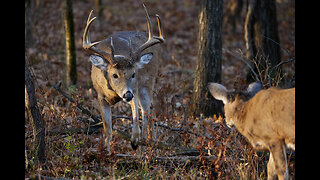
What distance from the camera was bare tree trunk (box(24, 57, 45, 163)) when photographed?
5.43m

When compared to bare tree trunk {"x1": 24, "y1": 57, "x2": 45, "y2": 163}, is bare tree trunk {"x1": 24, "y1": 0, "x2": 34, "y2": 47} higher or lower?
higher

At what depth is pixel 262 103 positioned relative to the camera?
474 centimetres

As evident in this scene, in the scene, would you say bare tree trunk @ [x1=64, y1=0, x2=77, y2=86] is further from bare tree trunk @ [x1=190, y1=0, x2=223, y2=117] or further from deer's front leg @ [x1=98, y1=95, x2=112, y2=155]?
deer's front leg @ [x1=98, y1=95, x2=112, y2=155]

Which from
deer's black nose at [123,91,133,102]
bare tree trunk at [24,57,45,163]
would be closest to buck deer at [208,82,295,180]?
deer's black nose at [123,91,133,102]

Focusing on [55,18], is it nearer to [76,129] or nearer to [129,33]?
[129,33]

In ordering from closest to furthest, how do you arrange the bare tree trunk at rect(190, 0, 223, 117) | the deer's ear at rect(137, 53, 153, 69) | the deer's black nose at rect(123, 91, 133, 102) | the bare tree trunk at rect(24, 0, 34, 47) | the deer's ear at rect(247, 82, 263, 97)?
the deer's ear at rect(247, 82, 263, 97)
the deer's black nose at rect(123, 91, 133, 102)
the deer's ear at rect(137, 53, 153, 69)
the bare tree trunk at rect(190, 0, 223, 117)
the bare tree trunk at rect(24, 0, 34, 47)

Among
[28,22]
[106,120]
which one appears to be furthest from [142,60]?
[28,22]

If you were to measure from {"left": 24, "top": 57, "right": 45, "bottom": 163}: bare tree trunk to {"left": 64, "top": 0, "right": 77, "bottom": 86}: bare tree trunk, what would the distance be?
16.5 feet

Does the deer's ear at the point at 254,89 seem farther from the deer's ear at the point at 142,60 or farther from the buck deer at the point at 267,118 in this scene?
the deer's ear at the point at 142,60

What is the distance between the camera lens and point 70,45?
10570 millimetres

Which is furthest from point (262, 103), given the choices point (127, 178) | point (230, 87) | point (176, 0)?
point (176, 0)

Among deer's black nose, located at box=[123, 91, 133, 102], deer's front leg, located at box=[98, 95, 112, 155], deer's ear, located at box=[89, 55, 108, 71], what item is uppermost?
deer's ear, located at box=[89, 55, 108, 71]

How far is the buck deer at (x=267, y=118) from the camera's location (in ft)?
14.6

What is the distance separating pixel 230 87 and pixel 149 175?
6598mm
